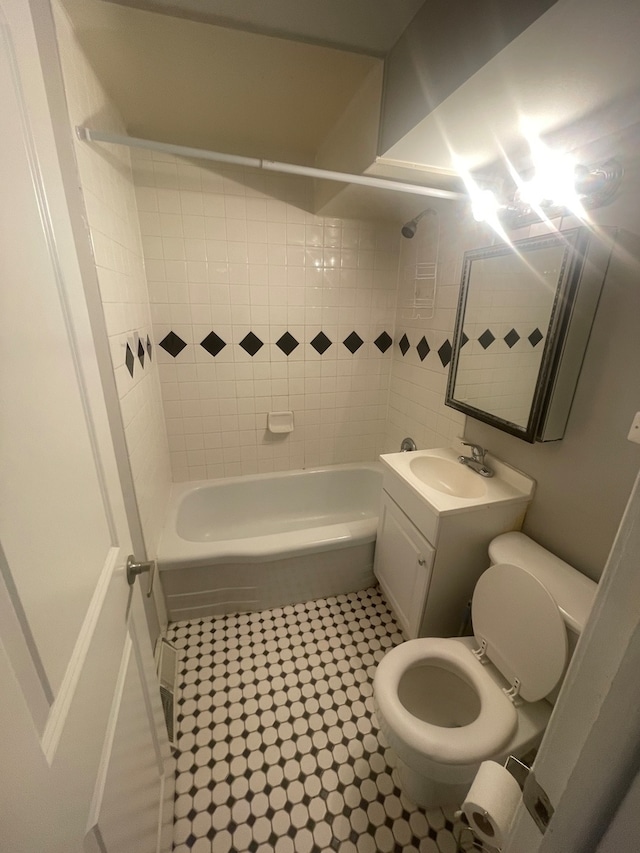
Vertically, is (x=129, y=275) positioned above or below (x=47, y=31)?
below

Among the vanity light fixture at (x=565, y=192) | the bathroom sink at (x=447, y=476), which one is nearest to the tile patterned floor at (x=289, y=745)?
the bathroom sink at (x=447, y=476)

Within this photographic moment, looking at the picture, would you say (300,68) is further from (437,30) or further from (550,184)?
(550,184)

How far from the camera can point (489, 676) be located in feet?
3.64

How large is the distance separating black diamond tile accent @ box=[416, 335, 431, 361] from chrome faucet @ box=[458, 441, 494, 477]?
2.11 ft

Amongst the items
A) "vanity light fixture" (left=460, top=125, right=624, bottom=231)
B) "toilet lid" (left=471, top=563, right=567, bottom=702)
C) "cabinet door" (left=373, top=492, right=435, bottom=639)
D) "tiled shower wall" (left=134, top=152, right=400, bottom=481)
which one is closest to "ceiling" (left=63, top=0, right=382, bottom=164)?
"tiled shower wall" (left=134, top=152, right=400, bottom=481)

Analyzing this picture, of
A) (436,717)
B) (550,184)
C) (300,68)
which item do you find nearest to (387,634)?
(436,717)

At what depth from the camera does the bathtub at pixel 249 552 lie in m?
1.65

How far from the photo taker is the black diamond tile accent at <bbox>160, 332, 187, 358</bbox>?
1.94 m

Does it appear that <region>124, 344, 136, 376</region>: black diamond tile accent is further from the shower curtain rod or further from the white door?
the white door

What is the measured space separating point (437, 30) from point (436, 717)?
2.15m

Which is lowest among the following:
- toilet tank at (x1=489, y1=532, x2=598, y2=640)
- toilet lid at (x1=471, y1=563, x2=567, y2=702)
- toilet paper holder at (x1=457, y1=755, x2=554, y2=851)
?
toilet lid at (x1=471, y1=563, x2=567, y2=702)

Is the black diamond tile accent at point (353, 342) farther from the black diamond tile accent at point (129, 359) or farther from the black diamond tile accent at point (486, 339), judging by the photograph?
the black diamond tile accent at point (129, 359)

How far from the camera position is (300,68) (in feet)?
3.80

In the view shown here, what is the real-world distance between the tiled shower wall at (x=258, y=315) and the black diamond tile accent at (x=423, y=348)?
0.35 meters
